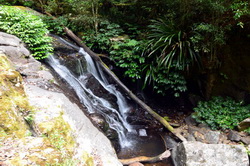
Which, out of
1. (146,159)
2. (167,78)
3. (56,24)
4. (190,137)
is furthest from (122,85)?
(56,24)

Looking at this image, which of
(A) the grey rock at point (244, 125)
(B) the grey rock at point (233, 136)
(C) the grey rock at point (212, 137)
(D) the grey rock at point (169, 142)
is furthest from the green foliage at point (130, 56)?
(A) the grey rock at point (244, 125)

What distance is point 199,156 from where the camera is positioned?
136 inches

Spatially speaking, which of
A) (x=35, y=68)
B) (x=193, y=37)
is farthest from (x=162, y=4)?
(x=35, y=68)

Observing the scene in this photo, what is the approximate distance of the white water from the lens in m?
4.57

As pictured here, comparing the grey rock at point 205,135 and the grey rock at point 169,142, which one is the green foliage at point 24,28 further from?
the grey rock at point 205,135

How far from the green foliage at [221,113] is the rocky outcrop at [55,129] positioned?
333cm

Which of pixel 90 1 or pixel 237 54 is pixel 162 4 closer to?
pixel 90 1

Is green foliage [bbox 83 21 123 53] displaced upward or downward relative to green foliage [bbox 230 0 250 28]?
downward

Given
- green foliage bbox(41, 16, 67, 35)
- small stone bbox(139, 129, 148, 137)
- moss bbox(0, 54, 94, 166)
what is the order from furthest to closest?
1. green foliage bbox(41, 16, 67, 35)
2. small stone bbox(139, 129, 148, 137)
3. moss bbox(0, 54, 94, 166)

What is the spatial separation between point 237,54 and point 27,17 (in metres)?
6.24

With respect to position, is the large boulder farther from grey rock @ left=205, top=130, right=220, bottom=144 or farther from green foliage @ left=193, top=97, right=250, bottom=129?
green foliage @ left=193, top=97, right=250, bottom=129

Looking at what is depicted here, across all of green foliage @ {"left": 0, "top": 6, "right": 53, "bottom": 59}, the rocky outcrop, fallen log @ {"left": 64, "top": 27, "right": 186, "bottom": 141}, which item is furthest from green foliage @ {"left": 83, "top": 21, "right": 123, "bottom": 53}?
the rocky outcrop

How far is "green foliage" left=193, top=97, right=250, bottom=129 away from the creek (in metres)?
1.53

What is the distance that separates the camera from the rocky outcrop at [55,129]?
1.75 metres
